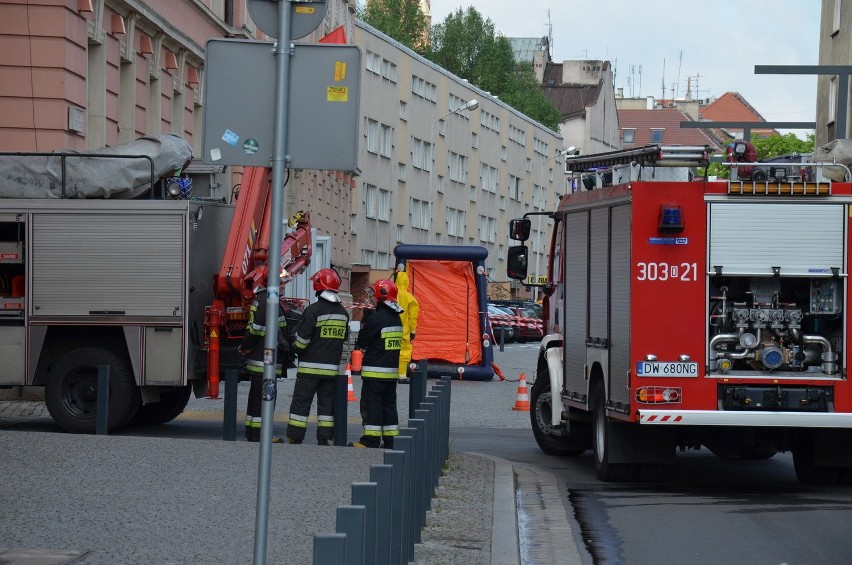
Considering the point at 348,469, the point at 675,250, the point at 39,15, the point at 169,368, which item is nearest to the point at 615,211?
the point at 675,250

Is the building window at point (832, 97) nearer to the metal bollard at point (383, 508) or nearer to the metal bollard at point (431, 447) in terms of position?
the metal bollard at point (431, 447)

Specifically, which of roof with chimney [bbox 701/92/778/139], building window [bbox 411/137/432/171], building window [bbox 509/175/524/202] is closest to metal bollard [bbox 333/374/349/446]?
building window [bbox 411/137/432/171]

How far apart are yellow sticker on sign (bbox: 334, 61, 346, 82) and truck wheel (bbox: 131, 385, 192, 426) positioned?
11.9 metres

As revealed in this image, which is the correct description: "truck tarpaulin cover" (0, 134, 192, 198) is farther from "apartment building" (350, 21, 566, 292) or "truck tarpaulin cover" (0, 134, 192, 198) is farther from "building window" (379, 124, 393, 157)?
"building window" (379, 124, 393, 157)

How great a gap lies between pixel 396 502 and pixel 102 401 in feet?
29.0

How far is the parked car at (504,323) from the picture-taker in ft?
183

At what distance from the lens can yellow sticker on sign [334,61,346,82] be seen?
21.1ft

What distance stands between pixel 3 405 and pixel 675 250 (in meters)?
11.2

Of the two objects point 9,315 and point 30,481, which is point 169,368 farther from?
point 30,481

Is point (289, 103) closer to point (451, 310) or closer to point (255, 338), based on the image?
point (255, 338)

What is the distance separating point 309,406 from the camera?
1457cm

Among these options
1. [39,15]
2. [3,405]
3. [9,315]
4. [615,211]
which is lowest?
[3,405]

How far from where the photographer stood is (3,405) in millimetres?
20562

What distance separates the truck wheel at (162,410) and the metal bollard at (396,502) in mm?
10665
